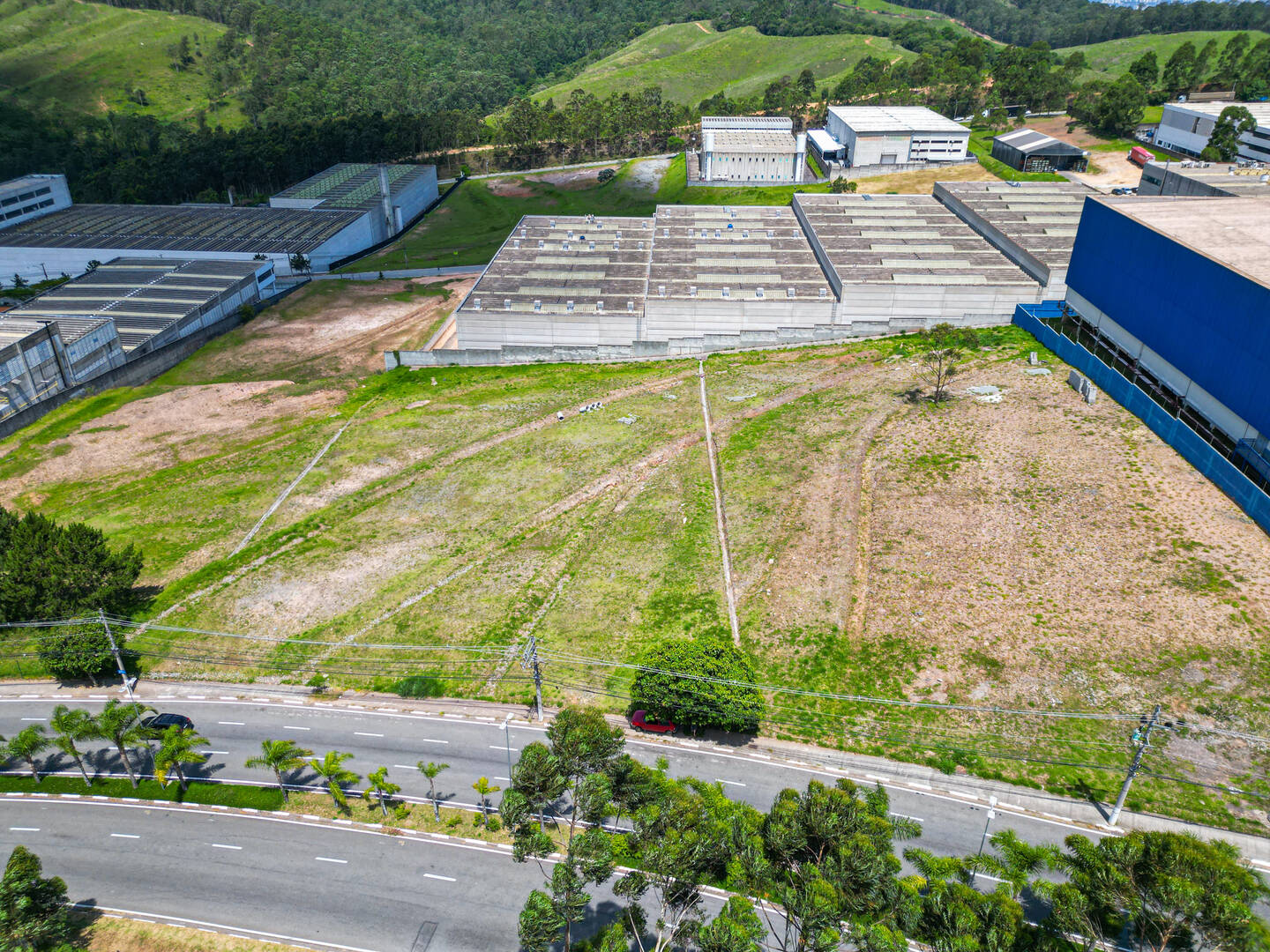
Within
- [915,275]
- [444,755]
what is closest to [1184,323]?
[915,275]

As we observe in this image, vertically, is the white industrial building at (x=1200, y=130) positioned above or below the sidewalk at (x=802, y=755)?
above

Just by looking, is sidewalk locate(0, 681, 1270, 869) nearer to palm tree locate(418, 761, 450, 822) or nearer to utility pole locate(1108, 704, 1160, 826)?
utility pole locate(1108, 704, 1160, 826)

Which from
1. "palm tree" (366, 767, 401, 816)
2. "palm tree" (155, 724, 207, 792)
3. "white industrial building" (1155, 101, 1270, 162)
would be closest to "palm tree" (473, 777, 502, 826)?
"palm tree" (366, 767, 401, 816)

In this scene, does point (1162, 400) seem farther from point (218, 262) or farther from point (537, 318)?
point (218, 262)

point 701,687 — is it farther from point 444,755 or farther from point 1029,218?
point 1029,218

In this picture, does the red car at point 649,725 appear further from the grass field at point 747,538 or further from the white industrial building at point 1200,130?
the white industrial building at point 1200,130

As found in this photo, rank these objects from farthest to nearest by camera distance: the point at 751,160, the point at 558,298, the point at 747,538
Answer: the point at 751,160, the point at 558,298, the point at 747,538

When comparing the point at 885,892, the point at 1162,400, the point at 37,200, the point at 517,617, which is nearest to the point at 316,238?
the point at 37,200

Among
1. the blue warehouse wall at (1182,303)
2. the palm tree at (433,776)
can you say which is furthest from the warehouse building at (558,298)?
the palm tree at (433,776)
